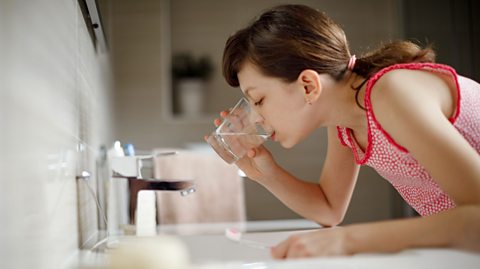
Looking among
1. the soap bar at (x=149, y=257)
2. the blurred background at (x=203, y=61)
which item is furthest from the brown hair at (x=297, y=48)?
the blurred background at (x=203, y=61)

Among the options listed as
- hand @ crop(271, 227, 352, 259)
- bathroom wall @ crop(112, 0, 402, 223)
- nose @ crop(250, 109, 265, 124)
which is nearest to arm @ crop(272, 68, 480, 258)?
hand @ crop(271, 227, 352, 259)

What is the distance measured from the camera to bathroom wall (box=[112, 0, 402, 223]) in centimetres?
318

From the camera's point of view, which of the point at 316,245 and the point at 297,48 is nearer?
the point at 316,245

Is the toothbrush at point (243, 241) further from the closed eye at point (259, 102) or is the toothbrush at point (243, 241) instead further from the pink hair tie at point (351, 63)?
the pink hair tie at point (351, 63)

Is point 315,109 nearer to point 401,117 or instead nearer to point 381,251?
point 401,117

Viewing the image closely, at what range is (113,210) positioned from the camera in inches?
47.8

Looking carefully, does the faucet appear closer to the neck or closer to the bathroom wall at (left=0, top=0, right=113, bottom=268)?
the bathroom wall at (left=0, top=0, right=113, bottom=268)

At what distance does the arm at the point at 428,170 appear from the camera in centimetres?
60

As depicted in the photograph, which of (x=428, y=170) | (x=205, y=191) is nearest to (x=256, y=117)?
(x=428, y=170)

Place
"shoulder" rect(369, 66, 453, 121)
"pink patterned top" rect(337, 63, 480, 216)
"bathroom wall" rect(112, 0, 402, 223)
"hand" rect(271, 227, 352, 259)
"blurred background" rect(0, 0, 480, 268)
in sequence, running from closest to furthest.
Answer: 1. "hand" rect(271, 227, 352, 259)
2. "shoulder" rect(369, 66, 453, 121)
3. "pink patterned top" rect(337, 63, 480, 216)
4. "blurred background" rect(0, 0, 480, 268)
5. "bathroom wall" rect(112, 0, 402, 223)

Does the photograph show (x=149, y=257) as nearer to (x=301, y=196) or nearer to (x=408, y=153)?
(x=408, y=153)

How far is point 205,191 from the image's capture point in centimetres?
212

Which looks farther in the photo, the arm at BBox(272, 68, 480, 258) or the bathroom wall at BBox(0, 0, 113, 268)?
the arm at BBox(272, 68, 480, 258)

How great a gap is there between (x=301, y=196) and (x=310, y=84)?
0.36 m
